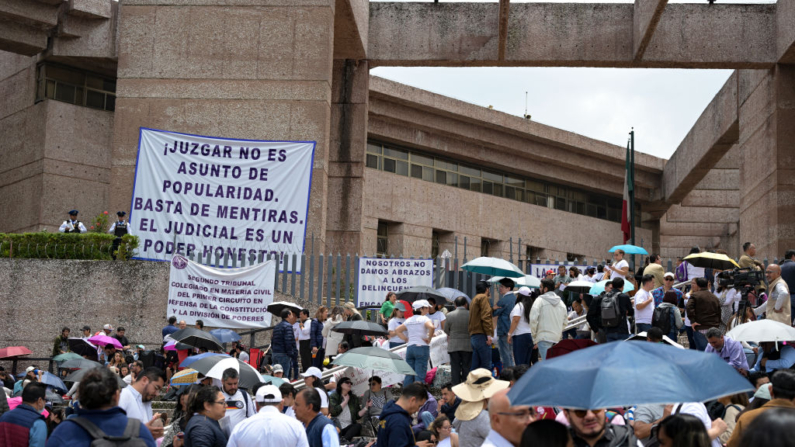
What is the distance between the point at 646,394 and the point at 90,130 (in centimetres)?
2403

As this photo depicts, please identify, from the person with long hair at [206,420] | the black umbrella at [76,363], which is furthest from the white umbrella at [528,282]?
the person with long hair at [206,420]

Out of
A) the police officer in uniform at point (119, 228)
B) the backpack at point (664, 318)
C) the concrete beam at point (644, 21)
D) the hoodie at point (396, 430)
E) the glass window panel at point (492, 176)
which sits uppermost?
the concrete beam at point (644, 21)

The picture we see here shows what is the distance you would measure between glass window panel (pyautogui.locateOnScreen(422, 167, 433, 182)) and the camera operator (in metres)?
21.0

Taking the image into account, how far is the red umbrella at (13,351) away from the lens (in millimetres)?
16672

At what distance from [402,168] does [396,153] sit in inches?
21.7

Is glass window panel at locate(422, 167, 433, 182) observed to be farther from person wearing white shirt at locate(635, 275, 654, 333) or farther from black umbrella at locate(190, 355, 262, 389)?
black umbrella at locate(190, 355, 262, 389)

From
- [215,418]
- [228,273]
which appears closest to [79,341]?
[228,273]

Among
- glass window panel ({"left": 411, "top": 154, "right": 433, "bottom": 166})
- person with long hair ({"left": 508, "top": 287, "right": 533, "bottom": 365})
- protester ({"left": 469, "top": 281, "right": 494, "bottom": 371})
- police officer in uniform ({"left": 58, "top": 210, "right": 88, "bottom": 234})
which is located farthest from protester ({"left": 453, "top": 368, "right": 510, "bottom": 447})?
glass window panel ({"left": 411, "top": 154, "right": 433, "bottom": 166})

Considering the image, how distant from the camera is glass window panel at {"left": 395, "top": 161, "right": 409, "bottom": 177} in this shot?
33.2m

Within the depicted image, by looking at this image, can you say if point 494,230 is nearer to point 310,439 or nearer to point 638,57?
point 638,57

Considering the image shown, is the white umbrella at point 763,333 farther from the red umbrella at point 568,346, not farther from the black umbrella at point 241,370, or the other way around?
the black umbrella at point 241,370

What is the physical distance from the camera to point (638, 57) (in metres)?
23.0

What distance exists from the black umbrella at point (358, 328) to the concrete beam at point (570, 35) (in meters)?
10.7

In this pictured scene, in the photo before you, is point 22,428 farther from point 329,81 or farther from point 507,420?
point 329,81
